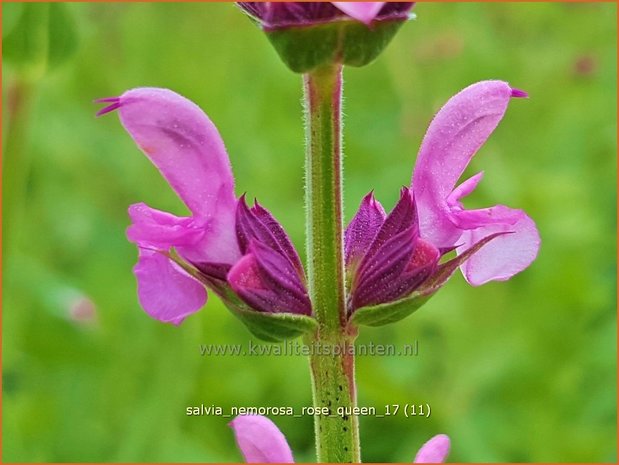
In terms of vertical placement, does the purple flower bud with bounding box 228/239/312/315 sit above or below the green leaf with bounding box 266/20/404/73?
below

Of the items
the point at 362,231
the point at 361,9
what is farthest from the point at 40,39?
the point at 361,9

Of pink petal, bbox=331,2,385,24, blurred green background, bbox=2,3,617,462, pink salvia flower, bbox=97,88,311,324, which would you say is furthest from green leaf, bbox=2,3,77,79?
pink petal, bbox=331,2,385,24

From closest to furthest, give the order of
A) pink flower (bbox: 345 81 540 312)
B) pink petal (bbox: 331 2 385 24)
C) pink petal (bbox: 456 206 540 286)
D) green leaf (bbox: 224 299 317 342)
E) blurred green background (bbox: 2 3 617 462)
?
pink petal (bbox: 331 2 385 24)
green leaf (bbox: 224 299 317 342)
pink flower (bbox: 345 81 540 312)
pink petal (bbox: 456 206 540 286)
blurred green background (bbox: 2 3 617 462)

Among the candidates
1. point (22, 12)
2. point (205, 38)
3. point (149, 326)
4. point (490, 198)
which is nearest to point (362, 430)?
point (149, 326)

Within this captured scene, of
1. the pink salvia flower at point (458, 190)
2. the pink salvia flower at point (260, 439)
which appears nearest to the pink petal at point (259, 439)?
the pink salvia flower at point (260, 439)

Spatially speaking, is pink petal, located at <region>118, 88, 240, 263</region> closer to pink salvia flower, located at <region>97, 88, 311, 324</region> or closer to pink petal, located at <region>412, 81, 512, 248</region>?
pink salvia flower, located at <region>97, 88, 311, 324</region>

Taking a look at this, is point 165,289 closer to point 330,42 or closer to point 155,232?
point 155,232

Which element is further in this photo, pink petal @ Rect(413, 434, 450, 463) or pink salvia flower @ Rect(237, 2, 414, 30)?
pink petal @ Rect(413, 434, 450, 463)
